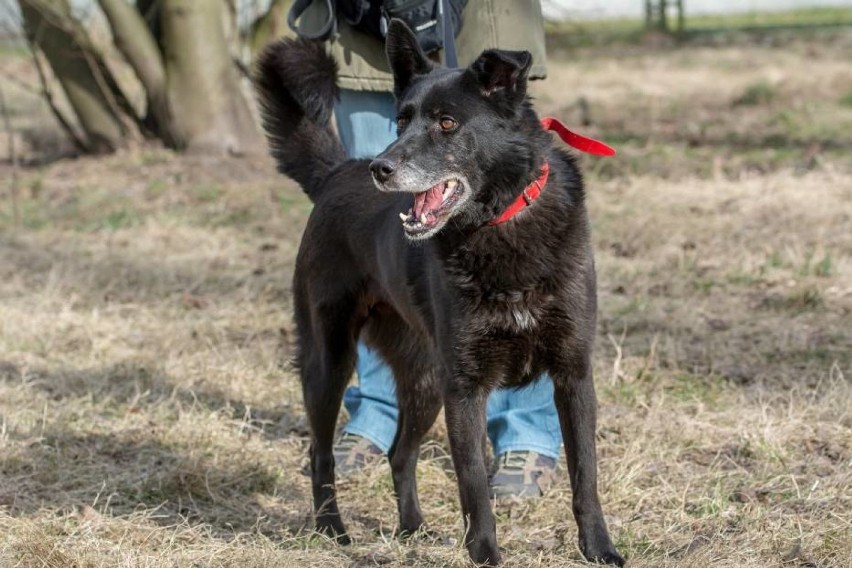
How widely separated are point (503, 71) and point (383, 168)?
1.36 feet

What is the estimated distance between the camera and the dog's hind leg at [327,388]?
3846 mm

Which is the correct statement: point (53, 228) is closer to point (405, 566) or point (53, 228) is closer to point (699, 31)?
point (405, 566)

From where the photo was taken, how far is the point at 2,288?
266 inches

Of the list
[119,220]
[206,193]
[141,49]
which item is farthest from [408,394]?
[141,49]

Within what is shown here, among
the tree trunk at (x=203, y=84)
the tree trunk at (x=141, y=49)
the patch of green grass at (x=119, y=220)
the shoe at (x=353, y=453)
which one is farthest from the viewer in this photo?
the tree trunk at (x=141, y=49)

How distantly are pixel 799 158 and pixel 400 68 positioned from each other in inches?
249

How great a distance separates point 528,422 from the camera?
4.25 m

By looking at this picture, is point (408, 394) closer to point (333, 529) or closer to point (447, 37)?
point (333, 529)

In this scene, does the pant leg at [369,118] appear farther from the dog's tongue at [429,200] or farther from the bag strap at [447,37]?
the dog's tongue at [429,200]

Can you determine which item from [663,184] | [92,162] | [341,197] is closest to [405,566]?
[341,197]

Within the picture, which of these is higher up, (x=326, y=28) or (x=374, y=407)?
(x=326, y=28)

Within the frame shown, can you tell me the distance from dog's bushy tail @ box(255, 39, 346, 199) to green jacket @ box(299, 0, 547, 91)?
0.52ft

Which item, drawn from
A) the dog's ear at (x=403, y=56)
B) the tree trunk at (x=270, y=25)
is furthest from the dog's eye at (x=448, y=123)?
the tree trunk at (x=270, y=25)

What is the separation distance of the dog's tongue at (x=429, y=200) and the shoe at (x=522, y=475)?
49.1 inches
